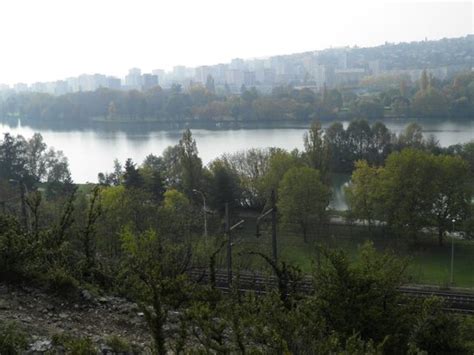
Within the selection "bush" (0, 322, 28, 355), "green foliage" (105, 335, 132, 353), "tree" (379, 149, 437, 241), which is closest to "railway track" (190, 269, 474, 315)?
"tree" (379, 149, 437, 241)

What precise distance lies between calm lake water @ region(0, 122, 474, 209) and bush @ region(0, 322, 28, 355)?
13962 mm

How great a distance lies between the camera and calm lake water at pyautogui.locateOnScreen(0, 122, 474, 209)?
2175 cm

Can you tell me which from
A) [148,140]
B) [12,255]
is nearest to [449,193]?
[12,255]

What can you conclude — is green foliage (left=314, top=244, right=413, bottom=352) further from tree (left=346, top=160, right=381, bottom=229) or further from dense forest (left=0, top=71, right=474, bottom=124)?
dense forest (left=0, top=71, right=474, bottom=124)

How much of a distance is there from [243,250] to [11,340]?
13.9 feet

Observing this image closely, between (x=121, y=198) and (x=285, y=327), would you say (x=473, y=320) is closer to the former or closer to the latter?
(x=285, y=327)

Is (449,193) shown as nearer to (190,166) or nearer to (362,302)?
(190,166)

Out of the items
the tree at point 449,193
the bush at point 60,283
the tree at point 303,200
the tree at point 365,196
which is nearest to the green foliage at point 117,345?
the bush at point 60,283

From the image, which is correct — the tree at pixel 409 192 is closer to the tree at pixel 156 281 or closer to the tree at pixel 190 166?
the tree at pixel 190 166

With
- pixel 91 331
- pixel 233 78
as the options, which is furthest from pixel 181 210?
pixel 233 78

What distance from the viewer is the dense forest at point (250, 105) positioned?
32.4 meters

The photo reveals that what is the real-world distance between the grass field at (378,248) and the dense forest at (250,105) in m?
22.8

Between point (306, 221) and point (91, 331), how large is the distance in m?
8.03

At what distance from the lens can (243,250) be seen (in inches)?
260
